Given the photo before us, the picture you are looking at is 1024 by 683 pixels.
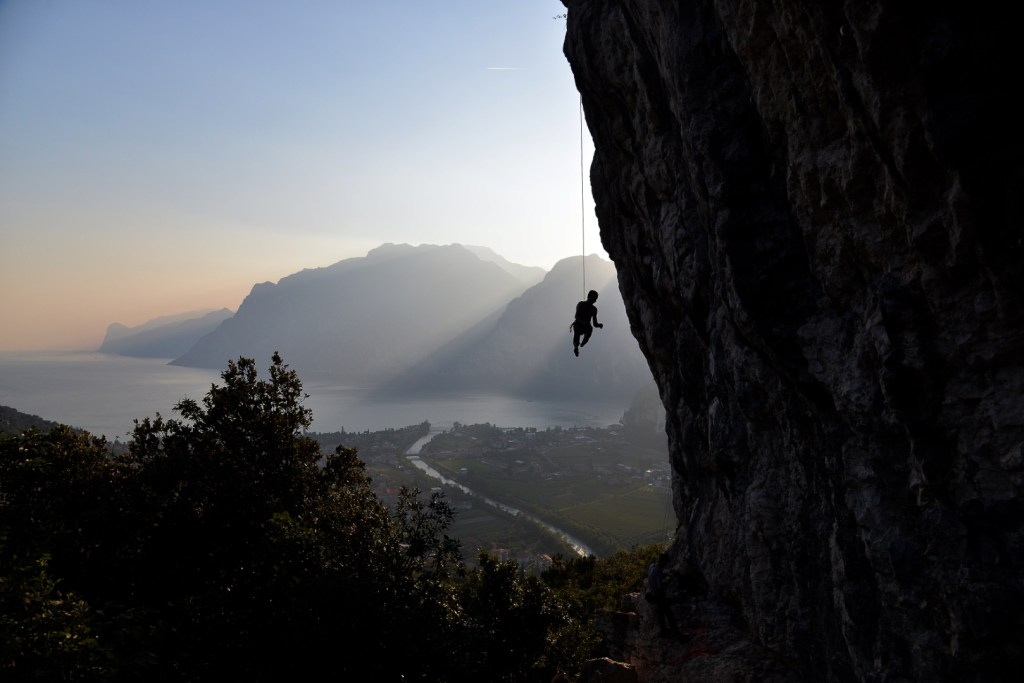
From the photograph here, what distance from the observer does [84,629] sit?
940cm

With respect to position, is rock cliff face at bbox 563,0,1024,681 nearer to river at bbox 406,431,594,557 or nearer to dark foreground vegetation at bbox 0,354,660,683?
dark foreground vegetation at bbox 0,354,660,683

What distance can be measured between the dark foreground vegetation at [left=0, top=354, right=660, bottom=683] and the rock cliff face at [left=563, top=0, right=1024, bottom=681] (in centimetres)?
431

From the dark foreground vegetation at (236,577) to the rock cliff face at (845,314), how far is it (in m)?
4.31

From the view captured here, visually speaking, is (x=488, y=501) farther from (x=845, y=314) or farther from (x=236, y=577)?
(x=845, y=314)

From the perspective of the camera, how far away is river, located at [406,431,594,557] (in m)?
72.9

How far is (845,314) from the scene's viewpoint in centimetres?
823

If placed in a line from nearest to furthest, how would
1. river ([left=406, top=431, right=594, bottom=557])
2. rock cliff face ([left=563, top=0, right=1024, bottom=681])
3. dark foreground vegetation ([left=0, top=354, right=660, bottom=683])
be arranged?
rock cliff face ([left=563, top=0, right=1024, bottom=681]) → dark foreground vegetation ([left=0, top=354, right=660, bottom=683]) → river ([left=406, top=431, right=594, bottom=557])

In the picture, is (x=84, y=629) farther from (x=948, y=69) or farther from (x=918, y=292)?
(x=948, y=69)

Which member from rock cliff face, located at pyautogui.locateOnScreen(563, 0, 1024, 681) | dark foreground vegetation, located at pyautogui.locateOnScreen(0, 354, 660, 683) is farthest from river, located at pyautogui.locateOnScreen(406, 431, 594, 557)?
rock cliff face, located at pyautogui.locateOnScreen(563, 0, 1024, 681)

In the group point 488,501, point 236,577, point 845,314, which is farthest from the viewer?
point 488,501

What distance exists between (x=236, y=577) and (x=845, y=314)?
13761mm

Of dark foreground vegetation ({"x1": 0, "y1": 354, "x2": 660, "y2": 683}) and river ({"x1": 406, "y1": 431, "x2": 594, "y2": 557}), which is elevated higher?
dark foreground vegetation ({"x1": 0, "y1": 354, "x2": 660, "y2": 683})

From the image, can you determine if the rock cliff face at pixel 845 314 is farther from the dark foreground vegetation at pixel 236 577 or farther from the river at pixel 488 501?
the river at pixel 488 501

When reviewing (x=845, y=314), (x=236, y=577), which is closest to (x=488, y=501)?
(x=236, y=577)
